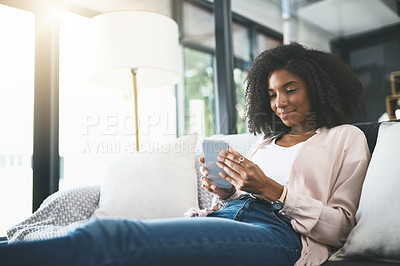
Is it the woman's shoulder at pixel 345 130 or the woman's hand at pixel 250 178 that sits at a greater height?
the woman's shoulder at pixel 345 130

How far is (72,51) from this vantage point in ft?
9.24

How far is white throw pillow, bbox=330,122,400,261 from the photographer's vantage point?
940mm

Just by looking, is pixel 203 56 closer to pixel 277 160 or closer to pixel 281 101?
pixel 281 101

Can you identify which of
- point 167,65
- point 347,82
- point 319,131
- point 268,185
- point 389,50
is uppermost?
point 389,50

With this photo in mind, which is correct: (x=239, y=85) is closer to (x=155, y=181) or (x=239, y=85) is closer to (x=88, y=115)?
(x=88, y=115)

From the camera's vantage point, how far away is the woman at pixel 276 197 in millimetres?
683

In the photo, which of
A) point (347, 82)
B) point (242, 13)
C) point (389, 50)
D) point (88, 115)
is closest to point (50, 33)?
point (88, 115)

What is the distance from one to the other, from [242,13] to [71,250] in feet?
10.9

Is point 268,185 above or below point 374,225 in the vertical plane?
above

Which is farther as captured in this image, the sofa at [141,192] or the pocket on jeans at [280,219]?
the sofa at [141,192]

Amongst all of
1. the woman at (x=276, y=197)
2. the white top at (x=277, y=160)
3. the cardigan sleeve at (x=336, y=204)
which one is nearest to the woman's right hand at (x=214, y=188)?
the woman at (x=276, y=197)

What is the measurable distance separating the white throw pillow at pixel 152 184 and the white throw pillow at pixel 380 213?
0.79 m

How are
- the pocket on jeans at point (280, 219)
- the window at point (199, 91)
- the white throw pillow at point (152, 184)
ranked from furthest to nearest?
the window at point (199, 91)
the white throw pillow at point (152, 184)
the pocket on jeans at point (280, 219)

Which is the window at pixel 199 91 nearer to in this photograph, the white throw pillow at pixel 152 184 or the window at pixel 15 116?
the window at pixel 15 116
